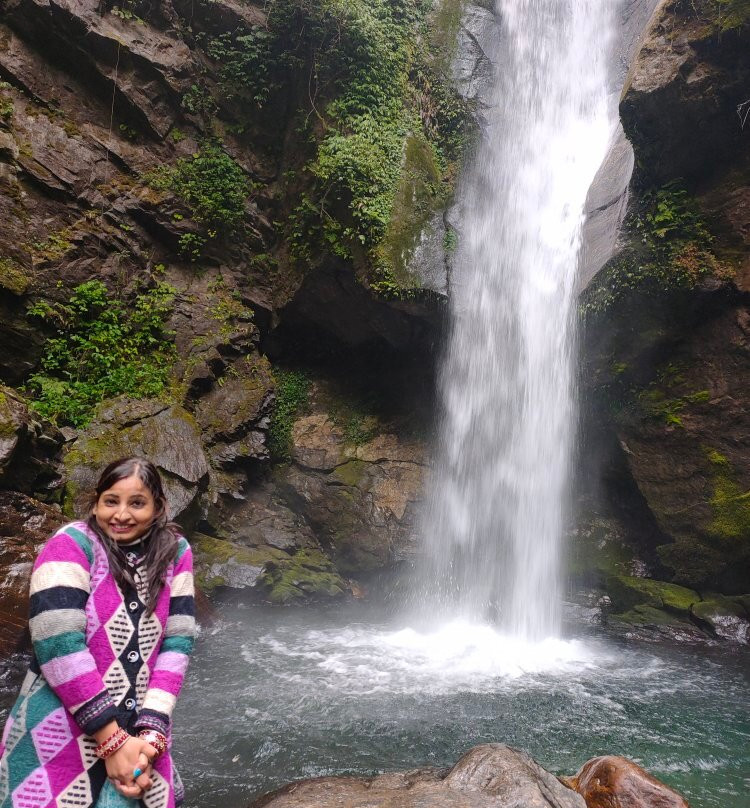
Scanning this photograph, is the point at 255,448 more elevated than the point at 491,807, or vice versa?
the point at 255,448

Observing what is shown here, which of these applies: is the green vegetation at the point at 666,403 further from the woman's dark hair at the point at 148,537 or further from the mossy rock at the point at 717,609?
the woman's dark hair at the point at 148,537

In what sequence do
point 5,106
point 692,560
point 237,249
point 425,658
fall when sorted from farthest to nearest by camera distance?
point 237,249, point 5,106, point 692,560, point 425,658

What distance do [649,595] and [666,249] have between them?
5.09 meters

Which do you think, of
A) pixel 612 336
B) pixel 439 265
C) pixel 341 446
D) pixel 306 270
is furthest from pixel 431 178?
pixel 341 446

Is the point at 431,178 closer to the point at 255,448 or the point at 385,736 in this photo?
the point at 255,448

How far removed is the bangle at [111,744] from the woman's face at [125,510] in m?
0.56

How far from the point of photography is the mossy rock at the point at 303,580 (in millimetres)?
7703

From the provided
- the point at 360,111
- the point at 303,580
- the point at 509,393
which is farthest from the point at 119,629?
the point at 360,111

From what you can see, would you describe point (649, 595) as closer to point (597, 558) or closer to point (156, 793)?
point (597, 558)

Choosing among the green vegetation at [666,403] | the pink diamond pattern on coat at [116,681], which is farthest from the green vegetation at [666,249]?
the pink diamond pattern on coat at [116,681]

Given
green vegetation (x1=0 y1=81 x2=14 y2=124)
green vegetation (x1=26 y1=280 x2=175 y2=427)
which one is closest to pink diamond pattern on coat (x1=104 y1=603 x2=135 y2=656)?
green vegetation (x1=26 y1=280 x2=175 y2=427)

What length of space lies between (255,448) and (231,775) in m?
5.79

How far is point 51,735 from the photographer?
150cm

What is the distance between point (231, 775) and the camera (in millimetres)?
3684
